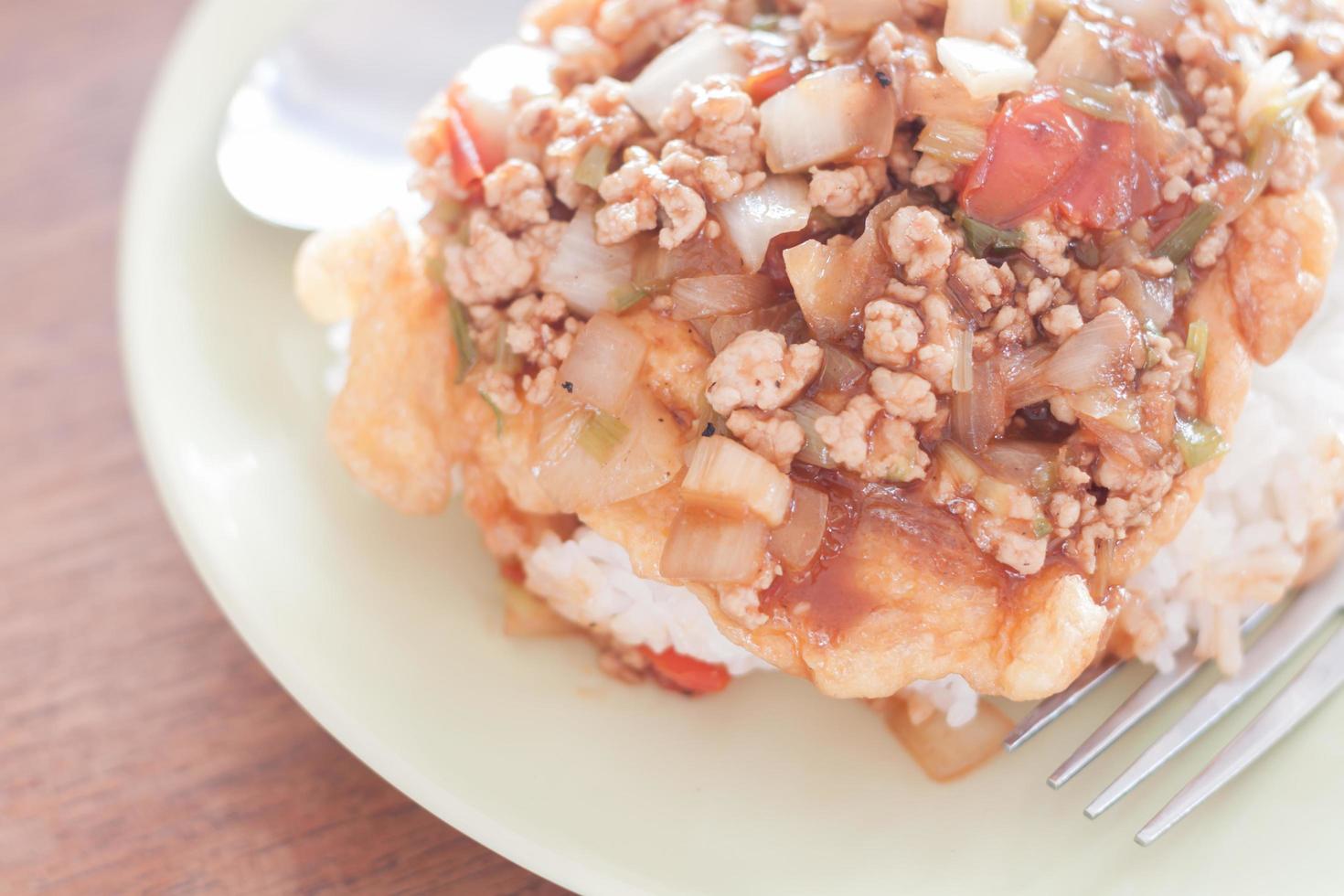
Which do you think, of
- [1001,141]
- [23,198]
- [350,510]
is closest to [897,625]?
[1001,141]

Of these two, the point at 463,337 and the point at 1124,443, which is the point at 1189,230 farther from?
the point at 463,337

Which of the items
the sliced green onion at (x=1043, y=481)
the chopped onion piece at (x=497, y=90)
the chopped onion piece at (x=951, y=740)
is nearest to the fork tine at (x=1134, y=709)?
the chopped onion piece at (x=951, y=740)

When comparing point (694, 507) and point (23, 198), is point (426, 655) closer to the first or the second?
point (694, 507)

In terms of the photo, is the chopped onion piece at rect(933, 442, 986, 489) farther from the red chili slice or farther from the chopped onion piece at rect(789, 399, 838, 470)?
the red chili slice

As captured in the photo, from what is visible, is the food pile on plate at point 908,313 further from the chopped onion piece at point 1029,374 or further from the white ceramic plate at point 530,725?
the white ceramic plate at point 530,725

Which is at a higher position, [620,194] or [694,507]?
[620,194]

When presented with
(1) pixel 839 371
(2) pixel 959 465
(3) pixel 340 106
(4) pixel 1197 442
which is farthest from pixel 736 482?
(3) pixel 340 106

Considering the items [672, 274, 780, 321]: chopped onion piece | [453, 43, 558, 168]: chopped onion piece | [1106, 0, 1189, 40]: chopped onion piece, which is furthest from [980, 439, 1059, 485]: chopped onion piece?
[453, 43, 558, 168]: chopped onion piece
